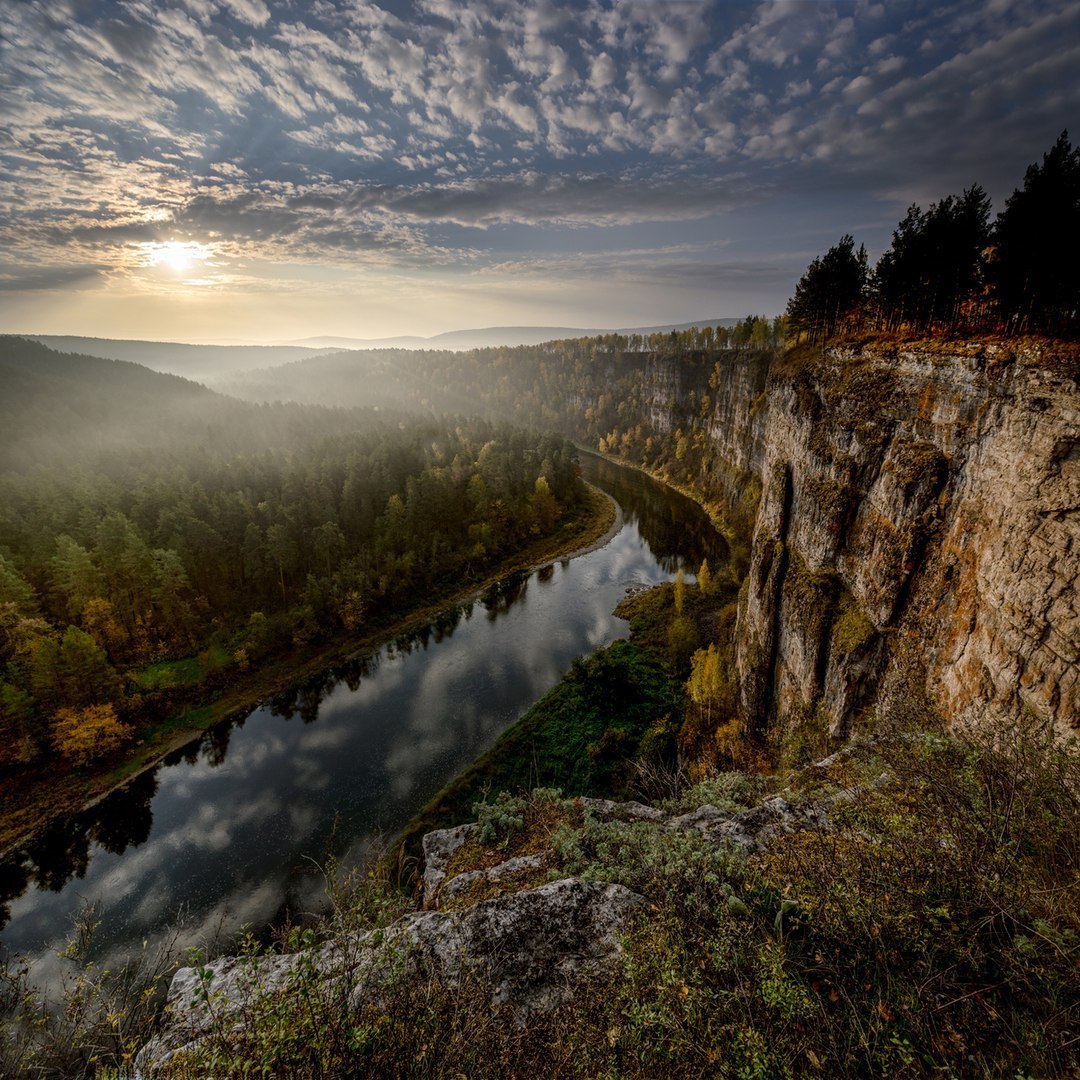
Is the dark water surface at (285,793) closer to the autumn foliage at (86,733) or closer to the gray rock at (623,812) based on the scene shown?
the autumn foliage at (86,733)

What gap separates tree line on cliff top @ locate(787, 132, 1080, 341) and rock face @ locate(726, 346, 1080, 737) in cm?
396

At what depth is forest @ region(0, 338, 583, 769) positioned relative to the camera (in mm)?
37812

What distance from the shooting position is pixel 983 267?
24812 millimetres

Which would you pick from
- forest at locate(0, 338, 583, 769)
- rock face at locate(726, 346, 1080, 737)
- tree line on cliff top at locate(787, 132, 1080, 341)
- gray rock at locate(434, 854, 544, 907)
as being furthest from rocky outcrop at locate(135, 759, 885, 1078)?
forest at locate(0, 338, 583, 769)

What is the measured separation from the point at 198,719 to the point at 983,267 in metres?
64.1

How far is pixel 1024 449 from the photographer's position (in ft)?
49.6

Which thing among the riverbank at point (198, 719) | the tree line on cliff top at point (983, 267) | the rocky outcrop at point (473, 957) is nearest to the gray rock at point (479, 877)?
the rocky outcrop at point (473, 957)

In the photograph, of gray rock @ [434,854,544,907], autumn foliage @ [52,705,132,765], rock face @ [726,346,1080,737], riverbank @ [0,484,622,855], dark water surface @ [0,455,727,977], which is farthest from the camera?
autumn foliage @ [52,705,132,765]

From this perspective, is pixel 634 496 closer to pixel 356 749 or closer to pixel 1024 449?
pixel 356 749

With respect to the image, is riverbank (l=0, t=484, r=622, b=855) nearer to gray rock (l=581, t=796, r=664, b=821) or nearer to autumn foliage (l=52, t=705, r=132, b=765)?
autumn foliage (l=52, t=705, r=132, b=765)

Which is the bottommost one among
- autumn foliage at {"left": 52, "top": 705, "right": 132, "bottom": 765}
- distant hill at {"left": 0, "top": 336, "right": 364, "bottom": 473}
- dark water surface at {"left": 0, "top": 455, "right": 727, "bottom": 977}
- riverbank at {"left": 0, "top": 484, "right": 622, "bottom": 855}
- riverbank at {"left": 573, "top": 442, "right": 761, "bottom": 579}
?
dark water surface at {"left": 0, "top": 455, "right": 727, "bottom": 977}

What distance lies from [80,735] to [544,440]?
9156 centimetres

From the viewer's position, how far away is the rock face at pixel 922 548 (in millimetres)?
13680

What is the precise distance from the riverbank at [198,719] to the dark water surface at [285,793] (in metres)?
1.24
